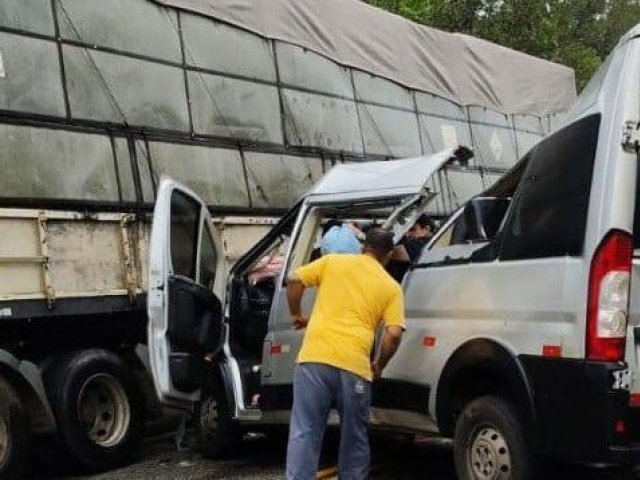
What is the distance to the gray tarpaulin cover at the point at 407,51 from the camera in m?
8.93

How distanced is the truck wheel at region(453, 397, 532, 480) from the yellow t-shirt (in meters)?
0.56

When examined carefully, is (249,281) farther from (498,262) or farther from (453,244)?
(498,262)

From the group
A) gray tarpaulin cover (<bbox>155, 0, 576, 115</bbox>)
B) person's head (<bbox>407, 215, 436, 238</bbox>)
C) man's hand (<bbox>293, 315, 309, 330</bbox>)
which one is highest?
gray tarpaulin cover (<bbox>155, 0, 576, 115</bbox>)

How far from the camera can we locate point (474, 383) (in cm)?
471

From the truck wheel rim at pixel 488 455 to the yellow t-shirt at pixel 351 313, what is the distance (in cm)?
63

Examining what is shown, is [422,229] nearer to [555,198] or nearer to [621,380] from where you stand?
[555,198]

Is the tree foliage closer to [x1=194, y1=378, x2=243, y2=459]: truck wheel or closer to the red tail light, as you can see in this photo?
[x1=194, y1=378, x2=243, y2=459]: truck wheel

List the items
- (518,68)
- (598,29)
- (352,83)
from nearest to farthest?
(352,83)
(518,68)
(598,29)

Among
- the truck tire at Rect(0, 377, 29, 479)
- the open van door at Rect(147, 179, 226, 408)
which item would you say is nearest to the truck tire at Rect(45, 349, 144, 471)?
the truck tire at Rect(0, 377, 29, 479)

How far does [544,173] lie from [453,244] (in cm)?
82

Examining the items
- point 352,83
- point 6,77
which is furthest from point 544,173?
point 352,83

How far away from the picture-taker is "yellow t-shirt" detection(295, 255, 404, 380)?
4.50m

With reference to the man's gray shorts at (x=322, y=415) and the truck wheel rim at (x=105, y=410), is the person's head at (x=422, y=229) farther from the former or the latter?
the truck wheel rim at (x=105, y=410)

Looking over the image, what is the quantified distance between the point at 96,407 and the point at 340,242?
103 inches
